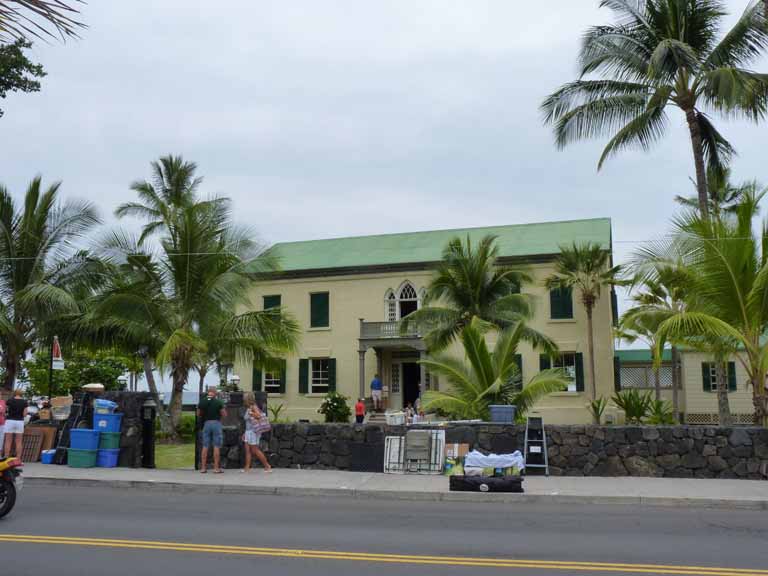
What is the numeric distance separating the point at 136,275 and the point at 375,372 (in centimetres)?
1333

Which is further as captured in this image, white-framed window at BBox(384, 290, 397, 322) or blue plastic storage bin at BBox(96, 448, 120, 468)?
white-framed window at BBox(384, 290, 397, 322)

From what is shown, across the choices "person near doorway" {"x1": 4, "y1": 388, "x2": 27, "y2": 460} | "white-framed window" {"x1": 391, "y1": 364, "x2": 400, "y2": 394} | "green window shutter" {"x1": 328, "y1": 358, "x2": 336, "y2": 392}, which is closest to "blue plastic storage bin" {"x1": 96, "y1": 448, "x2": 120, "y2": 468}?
"person near doorway" {"x1": 4, "y1": 388, "x2": 27, "y2": 460}

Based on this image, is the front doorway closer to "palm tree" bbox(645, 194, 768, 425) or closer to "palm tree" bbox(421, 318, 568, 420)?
"palm tree" bbox(421, 318, 568, 420)

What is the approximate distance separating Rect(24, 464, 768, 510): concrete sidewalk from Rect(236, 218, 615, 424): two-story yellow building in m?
15.3

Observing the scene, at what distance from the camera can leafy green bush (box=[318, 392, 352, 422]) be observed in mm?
30109

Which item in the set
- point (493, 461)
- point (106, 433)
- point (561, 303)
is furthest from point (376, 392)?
point (493, 461)

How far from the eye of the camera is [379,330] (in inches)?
1251

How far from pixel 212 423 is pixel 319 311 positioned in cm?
1927

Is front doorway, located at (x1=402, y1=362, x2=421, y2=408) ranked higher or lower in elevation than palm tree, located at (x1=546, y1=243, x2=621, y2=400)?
lower

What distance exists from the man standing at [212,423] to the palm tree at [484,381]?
4.48m

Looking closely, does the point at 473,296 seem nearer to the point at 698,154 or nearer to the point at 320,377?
the point at 698,154

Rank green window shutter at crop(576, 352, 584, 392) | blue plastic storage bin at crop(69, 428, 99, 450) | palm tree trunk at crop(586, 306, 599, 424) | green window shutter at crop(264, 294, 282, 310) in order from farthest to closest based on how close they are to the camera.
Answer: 1. green window shutter at crop(264, 294, 282, 310)
2. green window shutter at crop(576, 352, 584, 392)
3. palm tree trunk at crop(586, 306, 599, 424)
4. blue plastic storage bin at crop(69, 428, 99, 450)

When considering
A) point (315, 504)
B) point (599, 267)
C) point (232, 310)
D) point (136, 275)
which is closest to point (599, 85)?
point (599, 267)

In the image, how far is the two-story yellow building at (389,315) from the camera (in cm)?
3006
